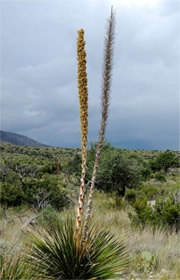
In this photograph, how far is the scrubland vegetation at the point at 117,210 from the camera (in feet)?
16.4

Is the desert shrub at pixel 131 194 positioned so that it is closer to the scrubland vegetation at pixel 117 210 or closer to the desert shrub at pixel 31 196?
the scrubland vegetation at pixel 117 210

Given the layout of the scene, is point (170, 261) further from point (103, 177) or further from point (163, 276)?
point (103, 177)

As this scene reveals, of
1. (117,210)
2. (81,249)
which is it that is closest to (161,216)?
(117,210)

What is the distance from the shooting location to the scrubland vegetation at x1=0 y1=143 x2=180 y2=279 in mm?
5008

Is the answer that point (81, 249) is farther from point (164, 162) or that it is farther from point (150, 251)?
point (164, 162)

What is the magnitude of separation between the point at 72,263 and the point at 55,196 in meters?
8.44

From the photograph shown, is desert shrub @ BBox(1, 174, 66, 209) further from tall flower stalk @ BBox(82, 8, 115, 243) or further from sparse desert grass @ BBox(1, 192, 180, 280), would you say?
tall flower stalk @ BBox(82, 8, 115, 243)

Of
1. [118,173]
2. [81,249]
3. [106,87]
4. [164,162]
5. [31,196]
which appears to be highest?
[106,87]

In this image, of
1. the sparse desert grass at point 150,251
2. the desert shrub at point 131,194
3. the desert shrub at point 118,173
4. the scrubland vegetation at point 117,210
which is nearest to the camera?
the sparse desert grass at point 150,251

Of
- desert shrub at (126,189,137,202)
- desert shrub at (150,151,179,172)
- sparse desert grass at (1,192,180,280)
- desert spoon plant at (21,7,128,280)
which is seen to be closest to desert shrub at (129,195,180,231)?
sparse desert grass at (1,192,180,280)

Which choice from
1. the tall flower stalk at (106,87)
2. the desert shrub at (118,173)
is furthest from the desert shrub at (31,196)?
the tall flower stalk at (106,87)

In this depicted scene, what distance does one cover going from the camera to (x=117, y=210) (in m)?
10.4

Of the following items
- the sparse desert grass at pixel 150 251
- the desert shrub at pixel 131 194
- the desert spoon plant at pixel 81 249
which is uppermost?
the desert spoon plant at pixel 81 249

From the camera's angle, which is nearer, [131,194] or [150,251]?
[150,251]
